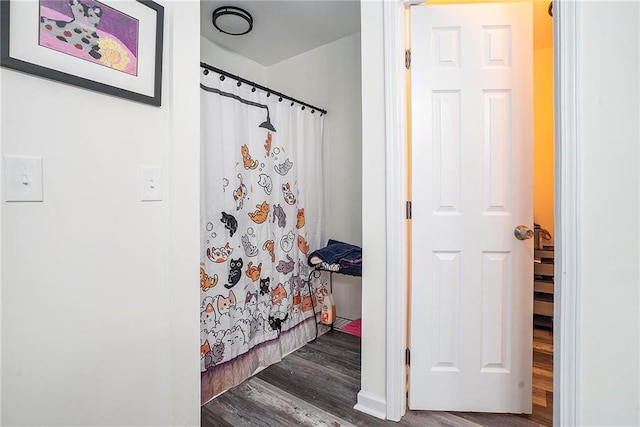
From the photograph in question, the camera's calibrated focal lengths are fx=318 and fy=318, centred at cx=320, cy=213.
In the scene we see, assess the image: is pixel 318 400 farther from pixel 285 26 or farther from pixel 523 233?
pixel 285 26

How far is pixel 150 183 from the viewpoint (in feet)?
3.80

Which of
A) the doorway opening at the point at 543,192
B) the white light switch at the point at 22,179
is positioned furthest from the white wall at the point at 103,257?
the doorway opening at the point at 543,192

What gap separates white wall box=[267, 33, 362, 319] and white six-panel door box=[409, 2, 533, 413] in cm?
108

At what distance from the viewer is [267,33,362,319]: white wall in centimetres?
261

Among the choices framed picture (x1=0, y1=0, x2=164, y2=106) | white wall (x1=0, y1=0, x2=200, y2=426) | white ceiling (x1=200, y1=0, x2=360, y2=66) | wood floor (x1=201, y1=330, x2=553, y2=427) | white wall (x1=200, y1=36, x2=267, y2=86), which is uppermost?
white ceiling (x1=200, y1=0, x2=360, y2=66)

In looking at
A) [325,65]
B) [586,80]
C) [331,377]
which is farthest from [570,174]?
[325,65]

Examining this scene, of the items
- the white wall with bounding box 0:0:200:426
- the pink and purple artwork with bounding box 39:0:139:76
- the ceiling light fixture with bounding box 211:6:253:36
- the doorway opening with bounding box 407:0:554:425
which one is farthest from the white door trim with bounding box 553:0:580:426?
the ceiling light fixture with bounding box 211:6:253:36

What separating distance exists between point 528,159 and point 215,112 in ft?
5.37

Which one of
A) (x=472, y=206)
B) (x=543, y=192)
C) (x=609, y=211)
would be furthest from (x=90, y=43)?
(x=543, y=192)

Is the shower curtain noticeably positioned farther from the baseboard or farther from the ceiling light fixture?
the baseboard

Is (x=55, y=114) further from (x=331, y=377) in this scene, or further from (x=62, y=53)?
(x=331, y=377)

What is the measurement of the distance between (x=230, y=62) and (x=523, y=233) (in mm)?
2583

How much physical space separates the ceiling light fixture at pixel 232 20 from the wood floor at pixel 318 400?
2.37 metres

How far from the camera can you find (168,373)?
1.23m
